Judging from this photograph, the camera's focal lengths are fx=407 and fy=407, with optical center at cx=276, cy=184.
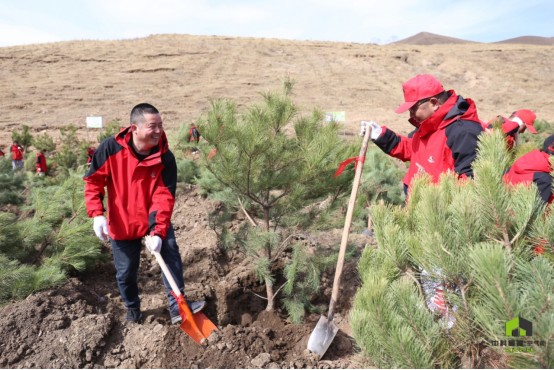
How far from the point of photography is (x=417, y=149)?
267 cm

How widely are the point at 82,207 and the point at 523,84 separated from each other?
32908 mm

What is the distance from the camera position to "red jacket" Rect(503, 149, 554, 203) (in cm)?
184

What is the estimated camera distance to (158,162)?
2.60 meters

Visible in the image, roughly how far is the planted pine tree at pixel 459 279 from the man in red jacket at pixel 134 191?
1.59 meters

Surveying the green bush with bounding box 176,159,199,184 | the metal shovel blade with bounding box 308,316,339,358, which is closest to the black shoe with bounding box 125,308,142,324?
the metal shovel blade with bounding box 308,316,339,358

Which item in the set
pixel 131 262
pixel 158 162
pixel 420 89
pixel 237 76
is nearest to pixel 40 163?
pixel 131 262

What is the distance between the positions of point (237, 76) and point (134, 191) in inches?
988

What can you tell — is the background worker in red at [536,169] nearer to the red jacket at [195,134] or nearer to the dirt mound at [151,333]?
the dirt mound at [151,333]

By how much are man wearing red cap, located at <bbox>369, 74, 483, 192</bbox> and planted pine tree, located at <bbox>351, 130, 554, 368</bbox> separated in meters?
0.83

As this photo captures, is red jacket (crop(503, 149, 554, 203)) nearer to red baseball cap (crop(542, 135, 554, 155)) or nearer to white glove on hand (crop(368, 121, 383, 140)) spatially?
red baseball cap (crop(542, 135, 554, 155))

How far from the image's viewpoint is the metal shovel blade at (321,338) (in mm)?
2555

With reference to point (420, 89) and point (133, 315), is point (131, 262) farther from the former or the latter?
point (420, 89)

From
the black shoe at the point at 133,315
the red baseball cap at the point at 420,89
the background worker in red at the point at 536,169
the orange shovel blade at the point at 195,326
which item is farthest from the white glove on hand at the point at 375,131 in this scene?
the black shoe at the point at 133,315

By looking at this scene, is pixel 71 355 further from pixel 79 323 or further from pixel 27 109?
pixel 27 109
